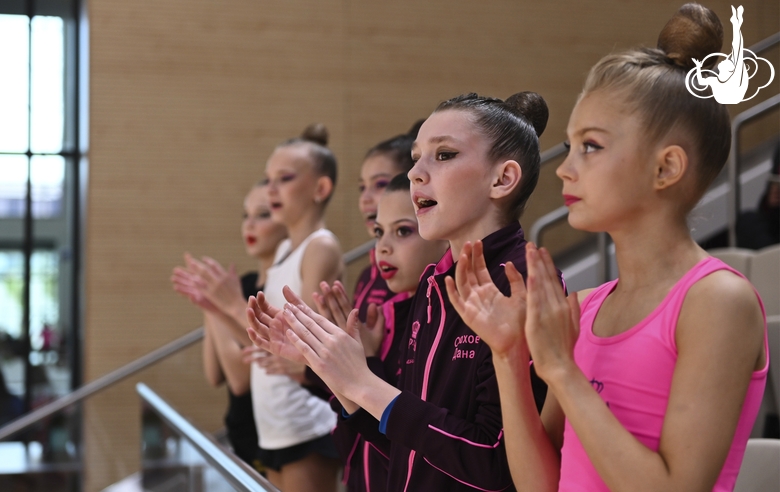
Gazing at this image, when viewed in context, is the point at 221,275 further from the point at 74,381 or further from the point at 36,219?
the point at 36,219

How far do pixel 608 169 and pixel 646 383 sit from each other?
0.92ft

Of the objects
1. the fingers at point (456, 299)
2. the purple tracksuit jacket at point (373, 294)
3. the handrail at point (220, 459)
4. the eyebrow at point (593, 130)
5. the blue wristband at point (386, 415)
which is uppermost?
the eyebrow at point (593, 130)

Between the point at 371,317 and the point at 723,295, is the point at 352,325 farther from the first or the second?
the point at 723,295

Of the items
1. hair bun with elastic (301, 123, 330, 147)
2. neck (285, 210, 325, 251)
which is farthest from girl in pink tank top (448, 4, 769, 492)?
hair bun with elastic (301, 123, 330, 147)

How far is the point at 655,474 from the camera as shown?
1.01 meters

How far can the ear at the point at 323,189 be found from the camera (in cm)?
289

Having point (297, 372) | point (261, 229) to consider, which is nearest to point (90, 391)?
point (261, 229)

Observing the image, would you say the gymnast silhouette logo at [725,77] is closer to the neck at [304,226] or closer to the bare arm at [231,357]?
the neck at [304,226]

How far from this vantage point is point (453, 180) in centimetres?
148

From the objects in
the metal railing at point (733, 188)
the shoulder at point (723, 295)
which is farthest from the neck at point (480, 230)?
the metal railing at point (733, 188)

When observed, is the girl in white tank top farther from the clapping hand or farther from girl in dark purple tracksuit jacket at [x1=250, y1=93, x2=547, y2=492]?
the clapping hand

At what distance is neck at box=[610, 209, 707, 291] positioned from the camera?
1.12 meters

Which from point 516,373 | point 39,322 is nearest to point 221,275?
point 516,373

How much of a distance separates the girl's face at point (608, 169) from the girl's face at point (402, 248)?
85cm
